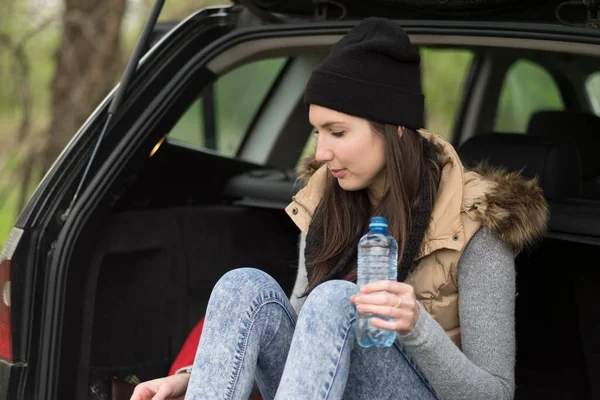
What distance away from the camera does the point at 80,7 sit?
5352 millimetres

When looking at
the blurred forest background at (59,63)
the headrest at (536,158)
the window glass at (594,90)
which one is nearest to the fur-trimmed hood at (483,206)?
the headrest at (536,158)

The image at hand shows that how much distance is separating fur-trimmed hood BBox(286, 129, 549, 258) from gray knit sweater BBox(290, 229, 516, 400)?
0.12 ft

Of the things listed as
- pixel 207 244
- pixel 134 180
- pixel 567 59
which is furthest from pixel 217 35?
pixel 567 59

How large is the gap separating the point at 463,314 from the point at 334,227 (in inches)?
15.5

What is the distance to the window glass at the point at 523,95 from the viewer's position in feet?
14.7

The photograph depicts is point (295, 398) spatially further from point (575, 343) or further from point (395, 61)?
point (575, 343)

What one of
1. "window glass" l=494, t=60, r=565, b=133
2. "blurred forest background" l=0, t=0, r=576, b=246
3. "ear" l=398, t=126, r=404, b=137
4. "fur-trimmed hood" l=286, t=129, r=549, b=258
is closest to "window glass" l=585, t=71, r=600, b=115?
"window glass" l=494, t=60, r=565, b=133

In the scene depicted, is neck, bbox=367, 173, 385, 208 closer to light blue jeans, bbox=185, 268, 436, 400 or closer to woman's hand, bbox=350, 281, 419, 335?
light blue jeans, bbox=185, 268, 436, 400

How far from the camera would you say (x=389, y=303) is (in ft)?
5.72

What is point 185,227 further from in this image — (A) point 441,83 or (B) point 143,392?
(A) point 441,83

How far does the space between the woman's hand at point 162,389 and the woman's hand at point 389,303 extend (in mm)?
572

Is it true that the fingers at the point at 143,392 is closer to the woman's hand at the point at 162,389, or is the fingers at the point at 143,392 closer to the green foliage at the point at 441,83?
the woman's hand at the point at 162,389

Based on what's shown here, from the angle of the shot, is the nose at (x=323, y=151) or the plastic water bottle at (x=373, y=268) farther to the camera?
the nose at (x=323, y=151)

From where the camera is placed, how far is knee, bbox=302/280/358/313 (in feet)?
6.35
